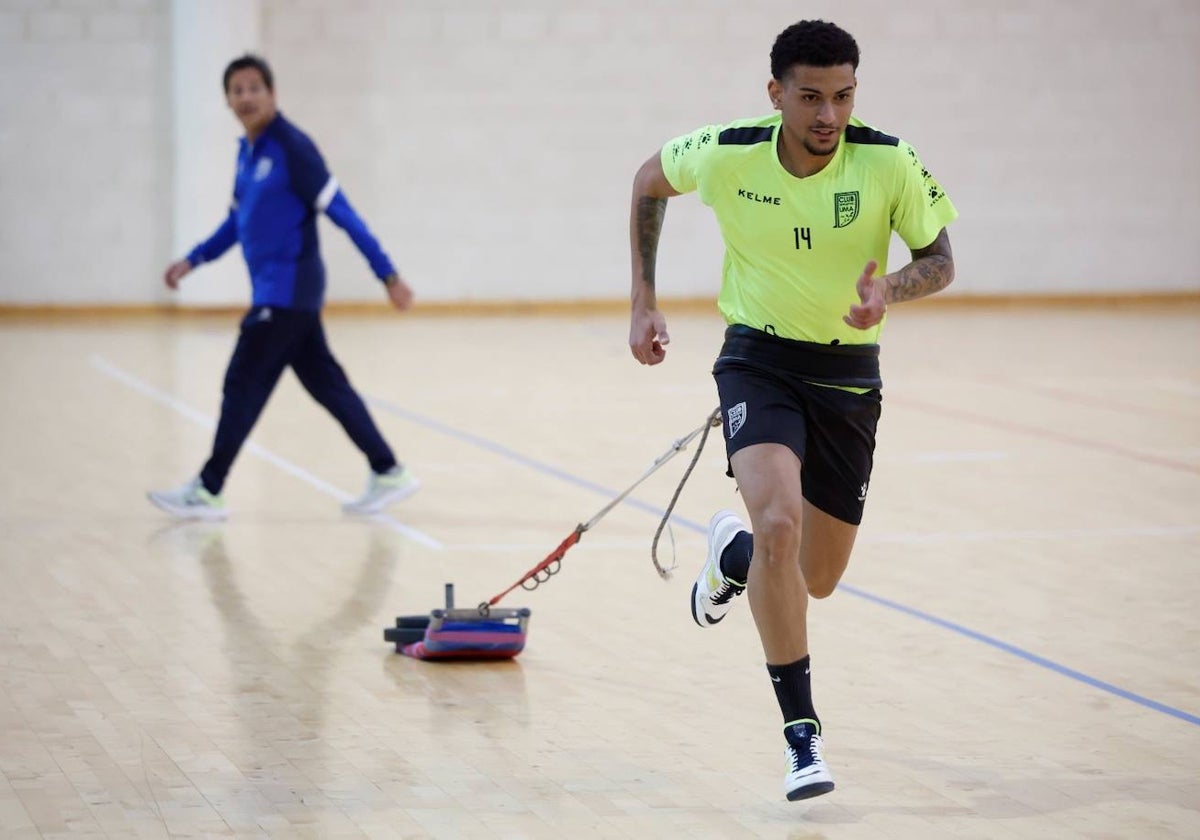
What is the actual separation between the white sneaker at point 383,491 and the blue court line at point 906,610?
951 mm

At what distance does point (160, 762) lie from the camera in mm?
4703

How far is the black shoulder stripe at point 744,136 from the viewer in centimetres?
465

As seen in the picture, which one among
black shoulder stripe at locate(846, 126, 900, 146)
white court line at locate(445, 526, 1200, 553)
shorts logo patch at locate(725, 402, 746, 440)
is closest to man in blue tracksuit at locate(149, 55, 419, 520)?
white court line at locate(445, 526, 1200, 553)

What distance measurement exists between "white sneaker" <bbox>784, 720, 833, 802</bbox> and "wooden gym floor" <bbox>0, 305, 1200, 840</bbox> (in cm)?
8

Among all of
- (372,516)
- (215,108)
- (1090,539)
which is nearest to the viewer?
(1090,539)

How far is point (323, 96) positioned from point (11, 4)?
8.82ft

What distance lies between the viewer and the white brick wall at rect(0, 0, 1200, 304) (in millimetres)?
15875

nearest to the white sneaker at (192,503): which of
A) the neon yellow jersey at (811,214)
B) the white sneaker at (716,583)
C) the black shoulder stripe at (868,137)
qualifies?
the white sneaker at (716,583)

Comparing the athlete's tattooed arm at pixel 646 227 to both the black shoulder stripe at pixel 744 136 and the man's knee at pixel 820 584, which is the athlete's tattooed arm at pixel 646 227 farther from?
the man's knee at pixel 820 584

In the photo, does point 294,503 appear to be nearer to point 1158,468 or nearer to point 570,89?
point 1158,468

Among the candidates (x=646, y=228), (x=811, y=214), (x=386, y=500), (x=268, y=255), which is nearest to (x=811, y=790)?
(x=811, y=214)

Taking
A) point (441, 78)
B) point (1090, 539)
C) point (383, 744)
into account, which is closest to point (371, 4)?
point (441, 78)

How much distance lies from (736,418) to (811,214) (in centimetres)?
54

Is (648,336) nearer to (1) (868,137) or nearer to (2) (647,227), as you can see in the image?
(2) (647,227)
